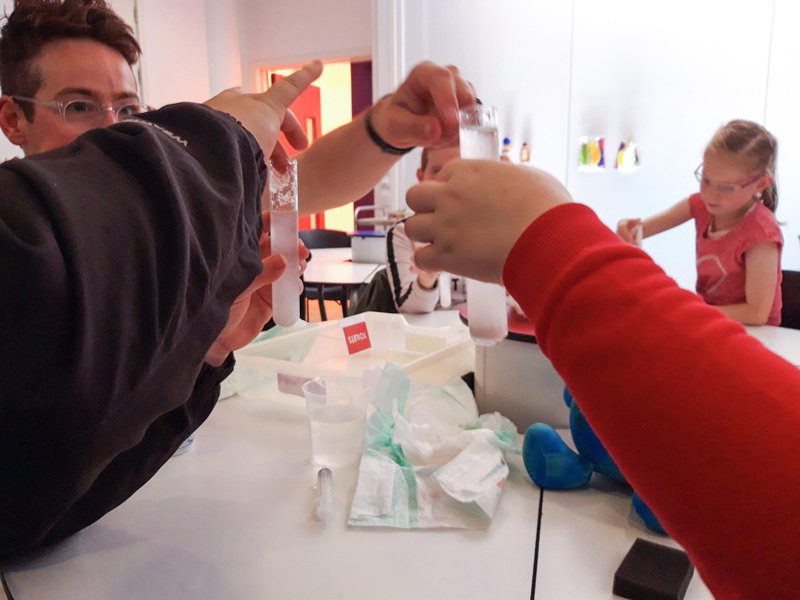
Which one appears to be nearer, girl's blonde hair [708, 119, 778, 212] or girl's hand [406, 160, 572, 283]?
girl's hand [406, 160, 572, 283]

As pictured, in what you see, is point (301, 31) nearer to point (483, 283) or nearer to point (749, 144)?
point (749, 144)

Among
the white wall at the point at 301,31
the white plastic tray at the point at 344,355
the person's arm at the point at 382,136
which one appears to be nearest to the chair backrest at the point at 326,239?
the white wall at the point at 301,31

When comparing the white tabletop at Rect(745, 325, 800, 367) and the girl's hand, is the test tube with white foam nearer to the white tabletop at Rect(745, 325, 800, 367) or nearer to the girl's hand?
the white tabletop at Rect(745, 325, 800, 367)

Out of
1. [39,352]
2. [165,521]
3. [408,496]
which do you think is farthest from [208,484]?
[39,352]

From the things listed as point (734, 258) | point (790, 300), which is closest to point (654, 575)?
point (734, 258)

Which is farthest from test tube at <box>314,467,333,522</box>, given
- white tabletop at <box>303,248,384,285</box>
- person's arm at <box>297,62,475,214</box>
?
white tabletop at <box>303,248,384,285</box>

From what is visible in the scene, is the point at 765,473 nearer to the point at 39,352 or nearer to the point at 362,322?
the point at 39,352

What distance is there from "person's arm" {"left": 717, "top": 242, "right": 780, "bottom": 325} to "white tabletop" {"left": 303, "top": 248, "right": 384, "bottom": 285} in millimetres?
1323

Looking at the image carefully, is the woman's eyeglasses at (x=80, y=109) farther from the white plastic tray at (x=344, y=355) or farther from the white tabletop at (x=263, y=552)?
the white tabletop at (x=263, y=552)

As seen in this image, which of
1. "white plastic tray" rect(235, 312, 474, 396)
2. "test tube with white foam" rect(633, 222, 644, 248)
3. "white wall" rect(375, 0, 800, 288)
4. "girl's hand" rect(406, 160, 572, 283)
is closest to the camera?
"girl's hand" rect(406, 160, 572, 283)

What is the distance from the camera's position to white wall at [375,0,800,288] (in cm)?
288

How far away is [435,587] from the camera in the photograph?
0.53 metres

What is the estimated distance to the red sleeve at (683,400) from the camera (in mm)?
308

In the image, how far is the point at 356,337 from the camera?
1.15 m
